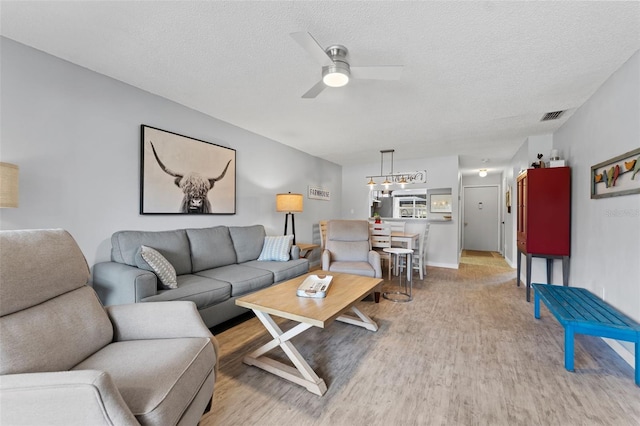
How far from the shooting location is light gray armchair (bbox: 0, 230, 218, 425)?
2.63 ft

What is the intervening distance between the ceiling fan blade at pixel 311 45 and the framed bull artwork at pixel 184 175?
200 centimetres

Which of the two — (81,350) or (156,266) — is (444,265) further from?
(81,350)

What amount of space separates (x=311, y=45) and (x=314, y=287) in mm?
1713

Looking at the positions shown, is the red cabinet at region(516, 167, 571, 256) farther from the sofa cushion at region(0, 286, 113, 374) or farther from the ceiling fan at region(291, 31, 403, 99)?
the sofa cushion at region(0, 286, 113, 374)

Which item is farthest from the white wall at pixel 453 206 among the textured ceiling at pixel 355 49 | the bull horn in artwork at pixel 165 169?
the bull horn in artwork at pixel 165 169

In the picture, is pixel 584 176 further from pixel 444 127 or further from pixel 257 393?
pixel 257 393

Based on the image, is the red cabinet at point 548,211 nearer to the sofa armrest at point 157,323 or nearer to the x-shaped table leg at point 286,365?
the x-shaped table leg at point 286,365

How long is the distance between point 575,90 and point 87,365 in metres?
4.18

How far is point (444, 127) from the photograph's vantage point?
370cm

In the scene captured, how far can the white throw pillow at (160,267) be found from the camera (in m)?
2.17

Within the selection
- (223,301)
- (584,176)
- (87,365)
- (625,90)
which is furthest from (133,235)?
(584,176)

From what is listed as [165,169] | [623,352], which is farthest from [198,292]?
[623,352]

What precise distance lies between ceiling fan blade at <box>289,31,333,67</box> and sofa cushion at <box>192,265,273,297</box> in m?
2.02

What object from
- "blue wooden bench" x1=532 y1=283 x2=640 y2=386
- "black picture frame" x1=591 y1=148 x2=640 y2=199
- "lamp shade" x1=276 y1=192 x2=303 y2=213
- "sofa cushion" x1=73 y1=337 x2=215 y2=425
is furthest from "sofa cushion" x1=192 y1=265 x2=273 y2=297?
"black picture frame" x1=591 y1=148 x2=640 y2=199
